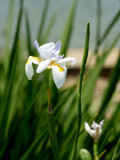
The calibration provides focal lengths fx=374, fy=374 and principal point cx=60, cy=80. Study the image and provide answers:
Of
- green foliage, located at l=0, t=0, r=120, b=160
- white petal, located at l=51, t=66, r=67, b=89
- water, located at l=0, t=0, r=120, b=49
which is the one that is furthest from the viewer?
water, located at l=0, t=0, r=120, b=49

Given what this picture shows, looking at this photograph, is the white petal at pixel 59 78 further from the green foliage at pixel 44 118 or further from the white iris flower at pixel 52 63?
the green foliage at pixel 44 118

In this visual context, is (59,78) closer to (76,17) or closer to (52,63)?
(52,63)

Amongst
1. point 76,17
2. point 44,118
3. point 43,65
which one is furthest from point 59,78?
point 76,17

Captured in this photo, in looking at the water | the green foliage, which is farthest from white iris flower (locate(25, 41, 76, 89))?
the water

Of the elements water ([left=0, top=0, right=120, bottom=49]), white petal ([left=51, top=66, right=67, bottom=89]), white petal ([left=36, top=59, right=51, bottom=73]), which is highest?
water ([left=0, top=0, right=120, bottom=49])

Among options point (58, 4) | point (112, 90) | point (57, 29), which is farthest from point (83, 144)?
point (58, 4)

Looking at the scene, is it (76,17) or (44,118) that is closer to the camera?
(44,118)

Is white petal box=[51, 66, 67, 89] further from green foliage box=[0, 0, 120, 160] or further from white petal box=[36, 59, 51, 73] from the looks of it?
green foliage box=[0, 0, 120, 160]

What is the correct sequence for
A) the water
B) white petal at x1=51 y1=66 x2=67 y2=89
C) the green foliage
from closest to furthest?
white petal at x1=51 y1=66 x2=67 y2=89 → the green foliage → the water
